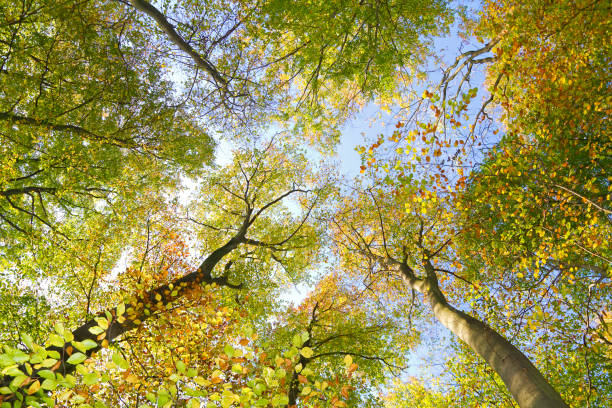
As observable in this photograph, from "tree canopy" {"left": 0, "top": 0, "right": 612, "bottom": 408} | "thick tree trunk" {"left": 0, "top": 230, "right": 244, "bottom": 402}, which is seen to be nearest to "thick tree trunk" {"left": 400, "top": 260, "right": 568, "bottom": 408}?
"tree canopy" {"left": 0, "top": 0, "right": 612, "bottom": 408}

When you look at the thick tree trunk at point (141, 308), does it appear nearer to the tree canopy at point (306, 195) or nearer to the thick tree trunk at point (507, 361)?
the tree canopy at point (306, 195)

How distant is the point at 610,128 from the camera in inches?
311

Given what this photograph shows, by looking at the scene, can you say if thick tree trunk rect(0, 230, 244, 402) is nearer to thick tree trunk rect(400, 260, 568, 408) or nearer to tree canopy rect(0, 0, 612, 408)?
tree canopy rect(0, 0, 612, 408)

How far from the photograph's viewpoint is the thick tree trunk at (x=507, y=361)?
4.07m

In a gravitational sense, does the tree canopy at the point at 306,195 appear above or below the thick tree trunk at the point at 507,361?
above

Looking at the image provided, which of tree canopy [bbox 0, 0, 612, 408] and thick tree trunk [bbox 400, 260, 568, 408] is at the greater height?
tree canopy [bbox 0, 0, 612, 408]

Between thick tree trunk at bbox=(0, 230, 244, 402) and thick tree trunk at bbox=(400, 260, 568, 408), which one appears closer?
thick tree trunk at bbox=(400, 260, 568, 408)

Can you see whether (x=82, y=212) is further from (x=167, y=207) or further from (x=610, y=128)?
(x=610, y=128)

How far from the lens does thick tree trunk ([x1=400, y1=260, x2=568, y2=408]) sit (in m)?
4.07

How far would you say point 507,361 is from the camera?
483 centimetres

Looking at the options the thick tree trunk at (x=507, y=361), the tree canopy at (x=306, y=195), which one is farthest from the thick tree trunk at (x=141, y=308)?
the thick tree trunk at (x=507, y=361)

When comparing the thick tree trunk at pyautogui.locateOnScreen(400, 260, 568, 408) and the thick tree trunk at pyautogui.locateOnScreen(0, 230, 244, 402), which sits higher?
the thick tree trunk at pyautogui.locateOnScreen(0, 230, 244, 402)

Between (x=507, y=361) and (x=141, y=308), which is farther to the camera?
(x=141, y=308)

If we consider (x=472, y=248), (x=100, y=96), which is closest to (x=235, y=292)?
(x=100, y=96)
